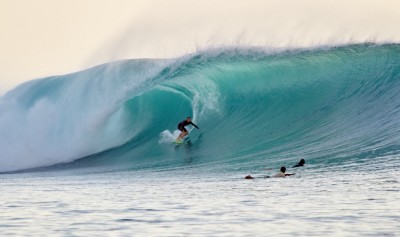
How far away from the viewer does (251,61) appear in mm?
23656

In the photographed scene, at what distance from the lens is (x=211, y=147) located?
19031 mm

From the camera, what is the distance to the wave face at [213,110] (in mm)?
18328

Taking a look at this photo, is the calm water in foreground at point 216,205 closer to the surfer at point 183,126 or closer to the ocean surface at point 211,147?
the ocean surface at point 211,147

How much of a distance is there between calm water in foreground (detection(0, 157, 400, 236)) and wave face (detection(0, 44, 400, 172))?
2.87 m

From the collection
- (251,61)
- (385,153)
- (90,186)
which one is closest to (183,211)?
(90,186)

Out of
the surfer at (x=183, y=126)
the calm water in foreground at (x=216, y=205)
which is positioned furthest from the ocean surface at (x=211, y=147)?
the surfer at (x=183, y=126)

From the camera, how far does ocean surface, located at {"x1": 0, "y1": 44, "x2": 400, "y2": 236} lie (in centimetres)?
973

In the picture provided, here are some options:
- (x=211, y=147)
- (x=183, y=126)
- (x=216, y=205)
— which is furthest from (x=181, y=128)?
(x=216, y=205)

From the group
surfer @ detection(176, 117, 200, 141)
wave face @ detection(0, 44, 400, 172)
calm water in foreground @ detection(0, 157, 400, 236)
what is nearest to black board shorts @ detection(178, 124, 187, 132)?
surfer @ detection(176, 117, 200, 141)

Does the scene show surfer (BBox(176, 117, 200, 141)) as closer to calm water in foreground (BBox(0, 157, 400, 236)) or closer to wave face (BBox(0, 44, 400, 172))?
wave face (BBox(0, 44, 400, 172))

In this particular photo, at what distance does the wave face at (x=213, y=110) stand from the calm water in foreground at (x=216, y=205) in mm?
2872

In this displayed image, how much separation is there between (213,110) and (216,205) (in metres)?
10.7

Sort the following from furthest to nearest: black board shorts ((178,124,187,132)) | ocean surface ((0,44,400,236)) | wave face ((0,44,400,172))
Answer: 1. black board shorts ((178,124,187,132))
2. wave face ((0,44,400,172))
3. ocean surface ((0,44,400,236))

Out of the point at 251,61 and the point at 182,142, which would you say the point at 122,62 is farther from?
the point at 182,142
